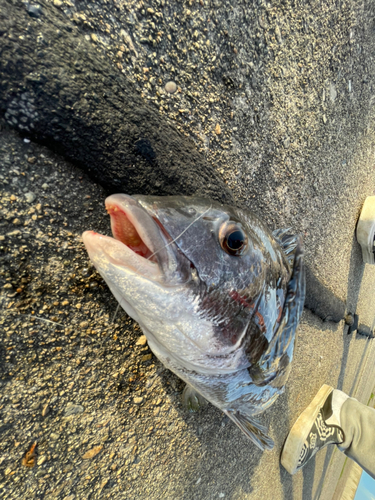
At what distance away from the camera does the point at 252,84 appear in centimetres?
111

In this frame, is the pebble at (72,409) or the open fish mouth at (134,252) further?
the pebble at (72,409)

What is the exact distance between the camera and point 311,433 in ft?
6.43

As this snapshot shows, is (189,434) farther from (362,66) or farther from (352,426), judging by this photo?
(362,66)

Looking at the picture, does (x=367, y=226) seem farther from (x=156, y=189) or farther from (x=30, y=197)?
(x=30, y=197)

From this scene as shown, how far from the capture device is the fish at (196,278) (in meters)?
0.57

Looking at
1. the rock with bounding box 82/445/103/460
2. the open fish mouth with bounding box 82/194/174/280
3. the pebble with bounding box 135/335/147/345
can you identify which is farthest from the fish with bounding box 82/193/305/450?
the rock with bounding box 82/445/103/460

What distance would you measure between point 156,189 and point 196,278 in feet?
1.13

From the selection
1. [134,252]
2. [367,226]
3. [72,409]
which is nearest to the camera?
[134,252]

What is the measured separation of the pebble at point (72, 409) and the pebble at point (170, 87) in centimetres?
116

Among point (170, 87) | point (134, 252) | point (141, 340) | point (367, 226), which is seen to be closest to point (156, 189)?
point (134, 252)

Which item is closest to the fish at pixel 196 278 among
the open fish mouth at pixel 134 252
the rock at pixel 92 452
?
the open fish mouth at pixel 134 252

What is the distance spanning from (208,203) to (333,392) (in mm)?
2460

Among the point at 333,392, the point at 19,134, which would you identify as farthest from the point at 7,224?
the point at 333,392

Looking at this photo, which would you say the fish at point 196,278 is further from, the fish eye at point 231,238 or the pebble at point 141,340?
the pebble at point 141,340
